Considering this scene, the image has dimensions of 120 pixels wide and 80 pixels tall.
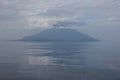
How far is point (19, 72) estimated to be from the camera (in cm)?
765

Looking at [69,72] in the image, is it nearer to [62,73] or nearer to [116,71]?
[62,73]

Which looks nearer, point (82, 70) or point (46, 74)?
point (46, 74)

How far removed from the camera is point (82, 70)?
8.24 m

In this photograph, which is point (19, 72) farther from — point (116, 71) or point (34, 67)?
point (116, 71)

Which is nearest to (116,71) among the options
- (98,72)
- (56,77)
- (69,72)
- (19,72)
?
(98,72)

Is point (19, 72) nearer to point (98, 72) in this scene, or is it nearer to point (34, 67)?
point (34, 67)

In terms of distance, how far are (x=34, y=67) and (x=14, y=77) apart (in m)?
1.70

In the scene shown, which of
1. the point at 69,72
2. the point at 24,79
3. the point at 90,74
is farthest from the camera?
the point at 69,72

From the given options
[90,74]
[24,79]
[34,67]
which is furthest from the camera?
[34,67]

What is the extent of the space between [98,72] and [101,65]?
1.36m

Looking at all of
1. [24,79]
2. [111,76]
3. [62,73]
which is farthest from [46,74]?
[111,76]

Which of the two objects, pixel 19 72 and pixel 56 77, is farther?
pixel 19 72

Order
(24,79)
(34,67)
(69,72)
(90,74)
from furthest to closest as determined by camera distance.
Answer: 1. (34,67)
2. (69,72)
3. (90,74)
4. (24,79)

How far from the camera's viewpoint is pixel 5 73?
7.44m
